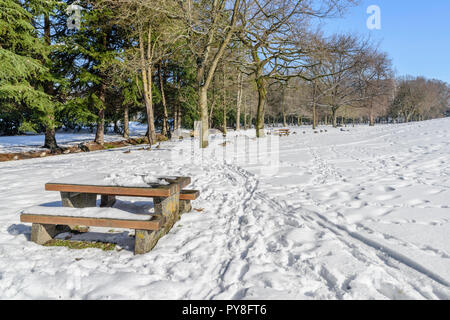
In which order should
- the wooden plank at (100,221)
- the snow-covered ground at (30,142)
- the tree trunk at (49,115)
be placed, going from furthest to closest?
the snow-covered ground at (30,142) < the tree trunk at (49,115) < the wooden plank at (100,221)

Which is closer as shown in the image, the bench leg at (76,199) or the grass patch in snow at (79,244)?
the grass patch in snow at (79,244)

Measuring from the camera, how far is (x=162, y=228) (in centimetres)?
346

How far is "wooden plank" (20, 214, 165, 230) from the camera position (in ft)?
9.37

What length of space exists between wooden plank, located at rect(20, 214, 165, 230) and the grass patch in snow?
1.26 ft

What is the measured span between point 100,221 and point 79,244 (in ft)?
2.30

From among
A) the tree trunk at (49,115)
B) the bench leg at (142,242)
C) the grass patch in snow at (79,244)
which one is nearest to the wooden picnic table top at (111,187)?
the bench leg at (142,242)

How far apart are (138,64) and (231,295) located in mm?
12144

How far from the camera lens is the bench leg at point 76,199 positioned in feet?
11.9

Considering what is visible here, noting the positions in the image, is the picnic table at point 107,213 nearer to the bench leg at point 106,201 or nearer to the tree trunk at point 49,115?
the bench leg at point 106,201

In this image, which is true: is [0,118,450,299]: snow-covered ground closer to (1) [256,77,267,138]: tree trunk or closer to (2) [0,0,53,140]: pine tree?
(2) [0,0,53,140]: pine tree

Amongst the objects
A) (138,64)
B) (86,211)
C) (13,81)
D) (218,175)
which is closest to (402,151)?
(218,175)

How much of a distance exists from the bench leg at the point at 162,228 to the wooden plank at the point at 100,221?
170mm

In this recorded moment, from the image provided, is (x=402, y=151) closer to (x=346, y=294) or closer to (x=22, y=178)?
(x=346, y=294)

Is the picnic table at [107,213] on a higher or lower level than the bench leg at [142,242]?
higher
